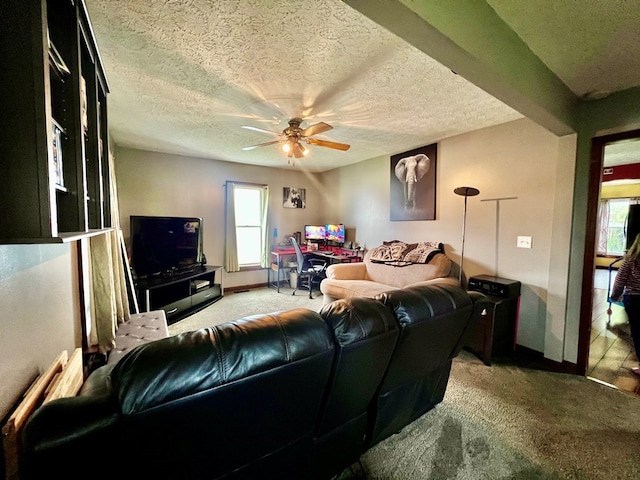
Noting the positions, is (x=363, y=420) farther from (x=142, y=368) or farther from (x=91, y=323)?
(x=91, y=323)

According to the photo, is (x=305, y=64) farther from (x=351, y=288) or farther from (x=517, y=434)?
(x=517, y=434)

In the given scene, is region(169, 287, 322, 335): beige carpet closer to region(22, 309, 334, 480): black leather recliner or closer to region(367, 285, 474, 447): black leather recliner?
region(367, 285, 474, 447): black leather recliner

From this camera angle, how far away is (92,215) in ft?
5.57

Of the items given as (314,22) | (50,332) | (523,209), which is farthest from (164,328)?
(523,209)

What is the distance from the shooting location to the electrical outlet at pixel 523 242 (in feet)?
9.20

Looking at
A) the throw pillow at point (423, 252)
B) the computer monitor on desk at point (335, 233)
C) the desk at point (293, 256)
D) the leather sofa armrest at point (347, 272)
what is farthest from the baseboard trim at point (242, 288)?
the throw pillow at point (423, 252)

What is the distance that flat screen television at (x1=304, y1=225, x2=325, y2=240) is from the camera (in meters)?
5.51

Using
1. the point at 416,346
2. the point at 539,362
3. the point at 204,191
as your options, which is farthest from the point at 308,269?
the point at 416,346

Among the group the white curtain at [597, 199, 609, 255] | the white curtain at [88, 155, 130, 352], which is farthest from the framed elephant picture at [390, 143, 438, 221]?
the white curtain at [597, 199, 609, 255]

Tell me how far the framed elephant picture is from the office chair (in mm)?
1624

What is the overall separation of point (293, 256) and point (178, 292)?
2296 mm

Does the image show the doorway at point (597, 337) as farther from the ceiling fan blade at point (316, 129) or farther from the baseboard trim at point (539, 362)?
the ceiling fan blade at point (316, 129)

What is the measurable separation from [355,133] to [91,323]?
324 centimetres

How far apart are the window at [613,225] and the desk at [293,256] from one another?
17.8ft
